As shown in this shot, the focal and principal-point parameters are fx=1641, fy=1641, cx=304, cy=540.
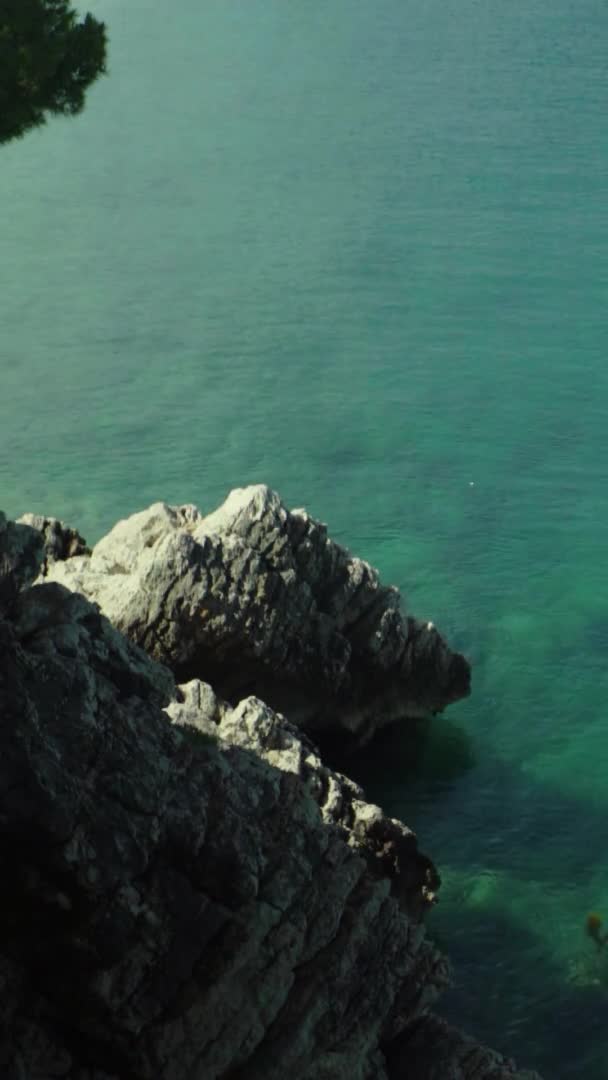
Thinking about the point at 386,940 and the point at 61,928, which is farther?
the point at 386,940

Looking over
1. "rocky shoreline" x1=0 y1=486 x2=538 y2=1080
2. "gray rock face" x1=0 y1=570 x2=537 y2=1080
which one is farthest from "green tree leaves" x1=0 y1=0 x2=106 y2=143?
"gray rock face" x1=0 y1=570 x2=537 y2=1080

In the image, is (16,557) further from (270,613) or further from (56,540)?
(56,540)

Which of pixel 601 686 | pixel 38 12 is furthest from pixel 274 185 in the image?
pixel 38 12

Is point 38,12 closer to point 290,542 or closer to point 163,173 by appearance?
point 290,542

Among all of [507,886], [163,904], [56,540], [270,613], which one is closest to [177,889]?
[163,904]

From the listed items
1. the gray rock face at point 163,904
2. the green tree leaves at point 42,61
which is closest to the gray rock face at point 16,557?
the gray rock face at point 163,904
